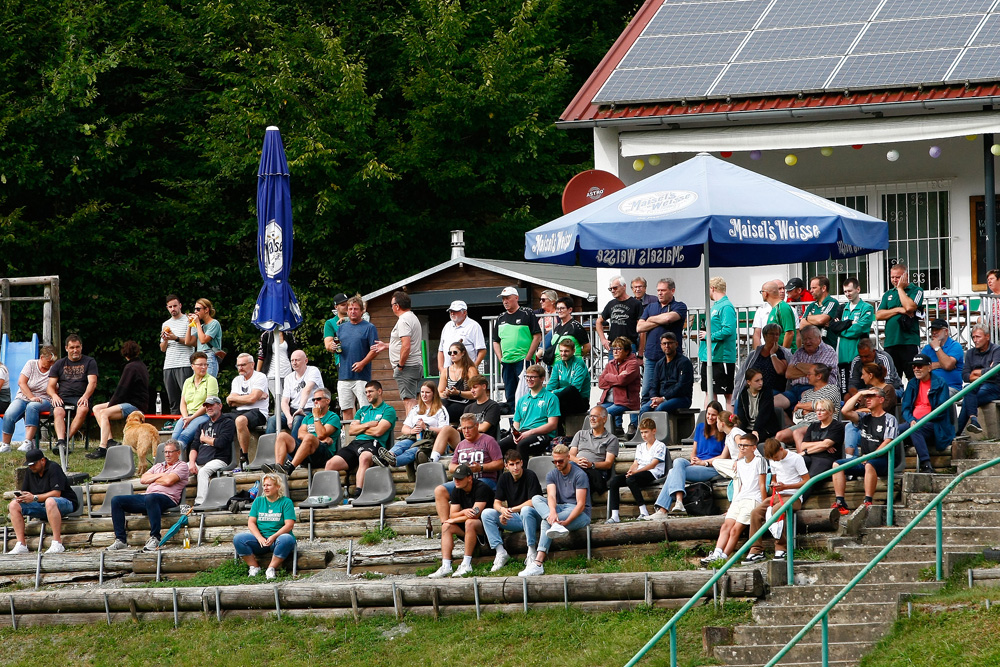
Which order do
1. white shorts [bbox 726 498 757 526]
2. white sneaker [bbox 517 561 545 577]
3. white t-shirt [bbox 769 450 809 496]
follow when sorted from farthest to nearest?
white sneaker [bbox 517 561 545 577] < white t-shirt [bbox 769 450 809 496] < white shorts [bbox 726 498 757 526]

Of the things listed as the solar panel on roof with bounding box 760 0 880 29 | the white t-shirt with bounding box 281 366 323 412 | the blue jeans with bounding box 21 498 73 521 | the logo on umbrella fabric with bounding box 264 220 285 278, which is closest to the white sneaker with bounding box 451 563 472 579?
the white t-shirt with bounding box 281 366 323 412

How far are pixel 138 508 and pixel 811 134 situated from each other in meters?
9.14

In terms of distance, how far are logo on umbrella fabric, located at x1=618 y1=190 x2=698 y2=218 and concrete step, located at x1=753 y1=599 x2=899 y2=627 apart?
144 inches

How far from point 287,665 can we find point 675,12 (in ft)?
39.2

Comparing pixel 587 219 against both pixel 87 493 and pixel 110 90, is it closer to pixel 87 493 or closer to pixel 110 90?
pixel 87 493

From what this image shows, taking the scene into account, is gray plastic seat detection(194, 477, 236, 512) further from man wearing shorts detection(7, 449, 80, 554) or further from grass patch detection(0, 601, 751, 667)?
grass patch detection(0, 601, 751, 667)

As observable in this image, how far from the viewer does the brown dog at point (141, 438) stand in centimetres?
1711

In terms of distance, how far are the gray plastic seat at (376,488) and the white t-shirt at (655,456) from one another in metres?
2.77

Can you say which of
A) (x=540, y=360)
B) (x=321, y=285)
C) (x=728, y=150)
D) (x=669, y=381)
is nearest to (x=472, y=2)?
(x=321, y=285)

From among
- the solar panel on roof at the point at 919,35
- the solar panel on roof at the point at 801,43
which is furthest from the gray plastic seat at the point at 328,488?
the solar panel on roof at the point at 919,35

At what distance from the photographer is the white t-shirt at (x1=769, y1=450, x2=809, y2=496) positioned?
484 inches

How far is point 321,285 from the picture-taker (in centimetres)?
2622

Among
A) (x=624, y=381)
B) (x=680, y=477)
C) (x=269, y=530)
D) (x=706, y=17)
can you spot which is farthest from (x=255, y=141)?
(x=680, y=477)

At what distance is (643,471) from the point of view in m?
13.2
